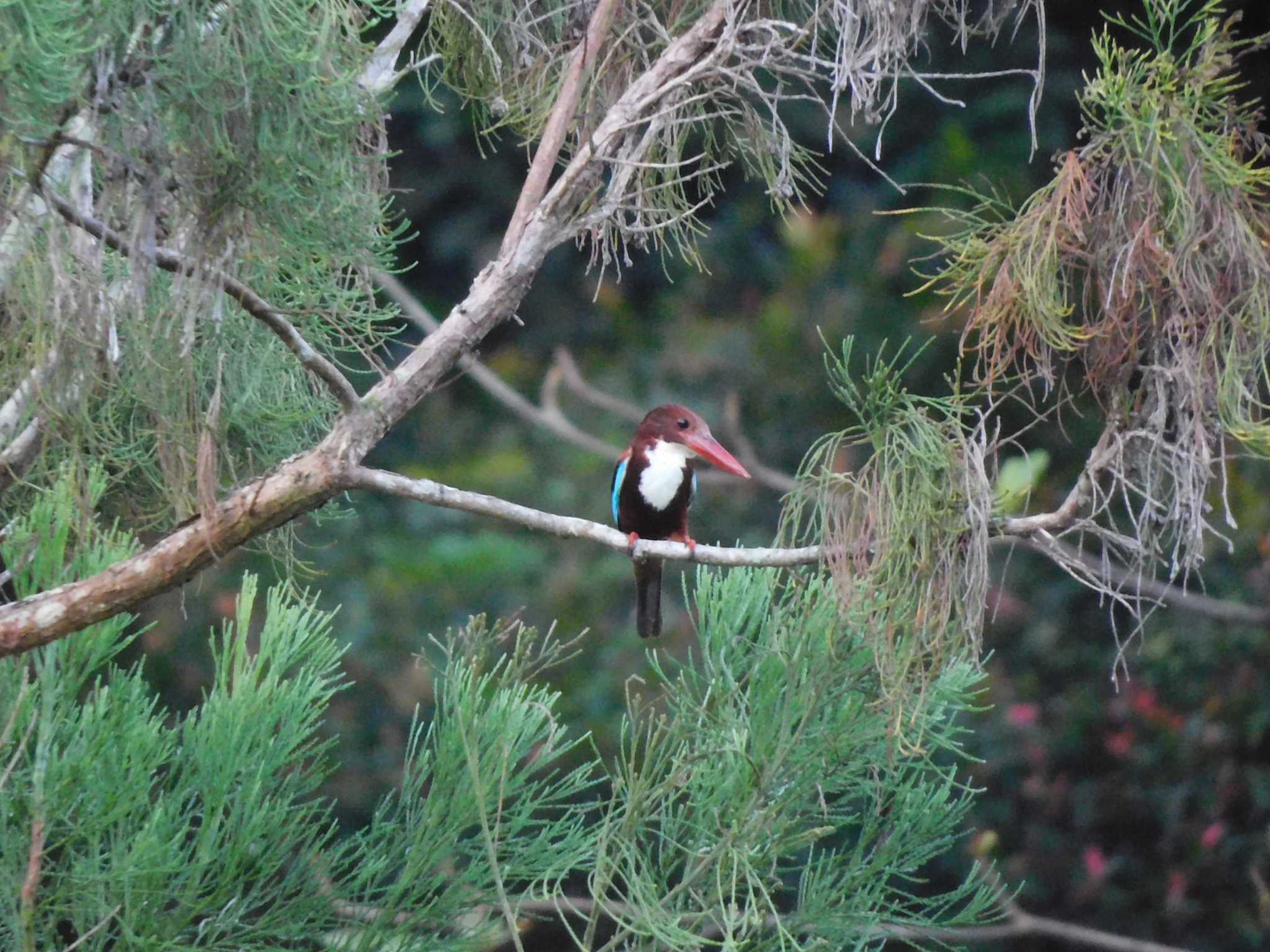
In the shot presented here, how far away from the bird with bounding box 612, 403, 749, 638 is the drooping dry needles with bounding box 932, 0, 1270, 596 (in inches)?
48.9

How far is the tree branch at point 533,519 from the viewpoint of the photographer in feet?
4.18

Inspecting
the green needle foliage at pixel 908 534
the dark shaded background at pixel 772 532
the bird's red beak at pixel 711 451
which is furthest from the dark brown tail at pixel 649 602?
the green needle foliage at pixel 908 534

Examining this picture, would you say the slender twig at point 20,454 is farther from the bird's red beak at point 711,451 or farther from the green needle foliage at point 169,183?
the bird's red beak at point 711,451

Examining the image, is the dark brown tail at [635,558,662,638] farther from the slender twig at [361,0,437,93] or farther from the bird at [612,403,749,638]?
the slender twig at [361,0,437,93]

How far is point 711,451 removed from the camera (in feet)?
7.67

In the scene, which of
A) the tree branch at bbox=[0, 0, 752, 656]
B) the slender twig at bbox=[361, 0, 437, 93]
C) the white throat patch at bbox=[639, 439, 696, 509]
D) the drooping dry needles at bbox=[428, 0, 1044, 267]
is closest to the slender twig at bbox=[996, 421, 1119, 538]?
the drooping dry needles at bbox=[428, 0, 1044, 267]

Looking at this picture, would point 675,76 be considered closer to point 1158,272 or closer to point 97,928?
point 1158,272

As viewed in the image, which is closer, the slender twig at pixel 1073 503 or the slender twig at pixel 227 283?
the slender twig at pixel 227 283

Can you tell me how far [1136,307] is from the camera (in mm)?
1224

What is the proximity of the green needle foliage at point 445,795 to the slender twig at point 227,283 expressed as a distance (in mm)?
210

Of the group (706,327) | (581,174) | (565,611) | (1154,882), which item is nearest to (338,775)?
(565,611)

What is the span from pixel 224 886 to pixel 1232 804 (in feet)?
8.81

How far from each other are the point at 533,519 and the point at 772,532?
277 cm

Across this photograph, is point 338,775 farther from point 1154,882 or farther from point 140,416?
point 140,416
